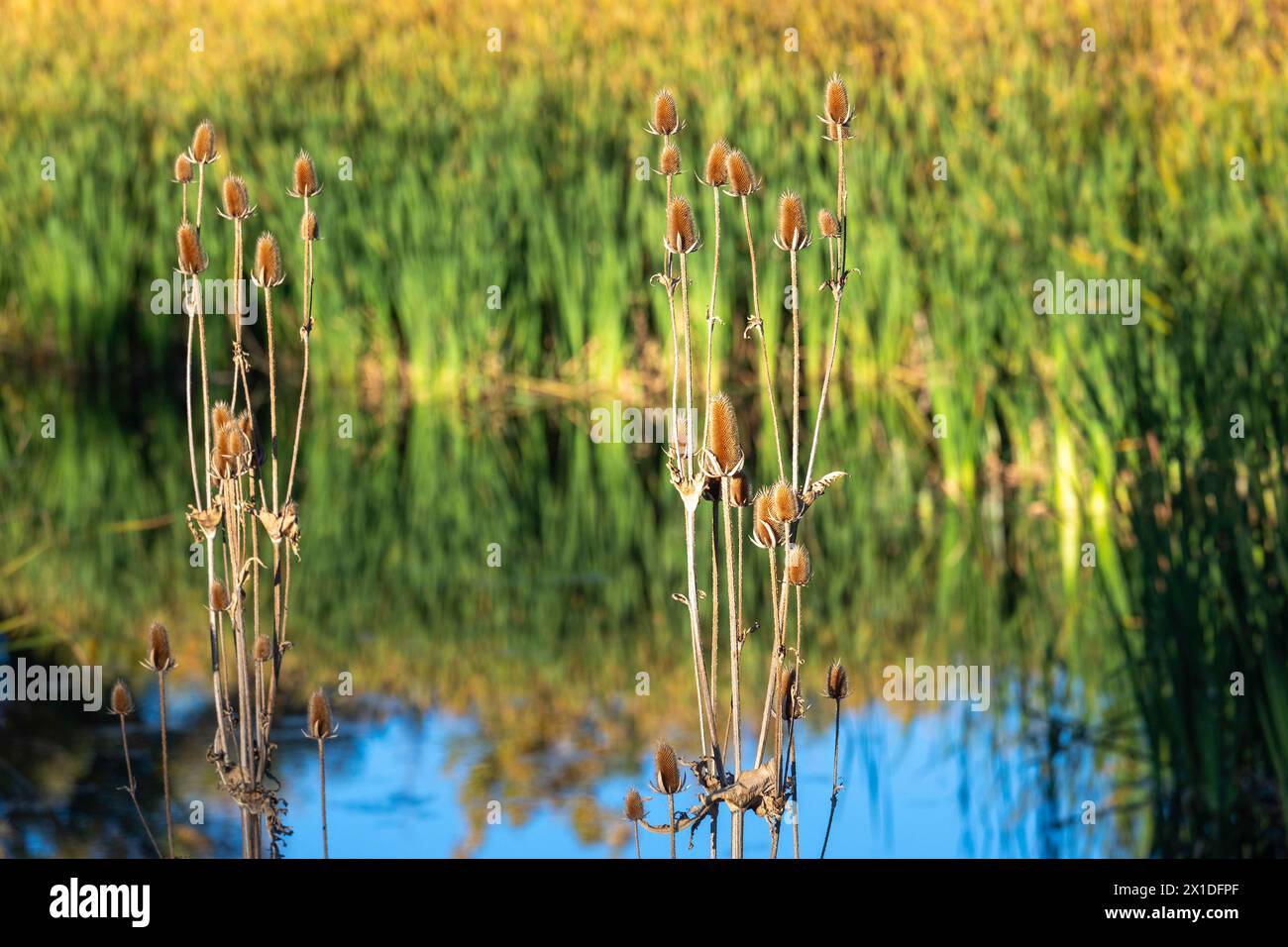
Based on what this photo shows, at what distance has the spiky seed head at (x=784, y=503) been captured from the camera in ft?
7.80

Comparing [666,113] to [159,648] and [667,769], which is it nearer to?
[667,769]

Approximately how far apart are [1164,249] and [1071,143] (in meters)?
2.21

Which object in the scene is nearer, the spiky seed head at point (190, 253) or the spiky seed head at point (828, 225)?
the spiky seed head at point (828, 225)

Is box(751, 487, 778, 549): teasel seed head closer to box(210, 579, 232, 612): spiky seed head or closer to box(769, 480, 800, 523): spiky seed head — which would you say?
box(769, 480, 800, 523): spiky seed head

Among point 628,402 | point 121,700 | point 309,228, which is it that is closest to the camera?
point 309,228

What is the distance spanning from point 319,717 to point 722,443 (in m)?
0.63

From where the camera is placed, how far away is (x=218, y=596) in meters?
2.58

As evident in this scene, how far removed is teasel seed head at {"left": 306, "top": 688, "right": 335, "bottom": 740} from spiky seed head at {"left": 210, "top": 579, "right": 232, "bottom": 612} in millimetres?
184

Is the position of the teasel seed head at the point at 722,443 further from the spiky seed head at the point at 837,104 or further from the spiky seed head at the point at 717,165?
the spiky seed head at the point at 837,104

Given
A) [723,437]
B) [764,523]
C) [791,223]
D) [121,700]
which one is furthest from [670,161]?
[121,700]

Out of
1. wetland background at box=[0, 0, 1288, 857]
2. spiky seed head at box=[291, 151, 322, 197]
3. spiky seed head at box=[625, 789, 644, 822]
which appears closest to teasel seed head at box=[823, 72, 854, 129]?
spiky seed head at box=[291, 151, 322, 197]

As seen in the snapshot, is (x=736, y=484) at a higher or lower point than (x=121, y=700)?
higher

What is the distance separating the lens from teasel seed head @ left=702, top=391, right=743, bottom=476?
2.32 meters

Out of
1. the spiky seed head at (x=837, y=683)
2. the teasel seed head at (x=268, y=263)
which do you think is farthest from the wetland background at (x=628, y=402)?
the teasel seed head at (x=268, y=263)
